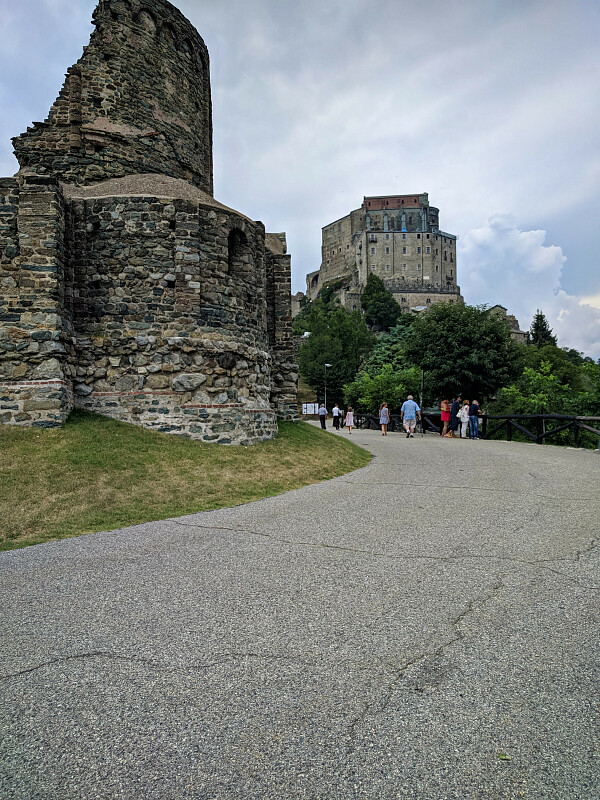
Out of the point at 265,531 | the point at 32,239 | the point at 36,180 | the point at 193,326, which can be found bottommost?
the point at 265,531

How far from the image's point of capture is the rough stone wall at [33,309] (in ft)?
36.3

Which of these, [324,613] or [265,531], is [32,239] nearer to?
[265,531]

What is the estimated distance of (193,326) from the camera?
13.0 m

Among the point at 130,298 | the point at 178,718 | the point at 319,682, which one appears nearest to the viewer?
the point at 178,718

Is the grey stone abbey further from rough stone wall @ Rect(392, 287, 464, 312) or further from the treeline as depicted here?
the treeline

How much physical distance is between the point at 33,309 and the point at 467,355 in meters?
25.4

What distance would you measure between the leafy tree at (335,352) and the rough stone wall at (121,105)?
157ft

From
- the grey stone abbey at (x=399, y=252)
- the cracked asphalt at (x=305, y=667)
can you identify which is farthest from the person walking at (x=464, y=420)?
the grey stone abbey at (x=399, y=252)

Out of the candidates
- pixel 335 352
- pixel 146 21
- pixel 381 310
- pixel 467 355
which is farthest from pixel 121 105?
pixel 381 310

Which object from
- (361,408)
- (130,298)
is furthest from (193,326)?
(361,408)

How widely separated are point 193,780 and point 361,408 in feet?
149

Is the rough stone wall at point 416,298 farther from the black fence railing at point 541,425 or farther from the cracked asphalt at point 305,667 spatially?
the cracked asphalt at point 305,667

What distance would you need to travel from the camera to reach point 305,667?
3115 millimetres

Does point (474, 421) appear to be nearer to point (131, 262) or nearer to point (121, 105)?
point (131, 262)
